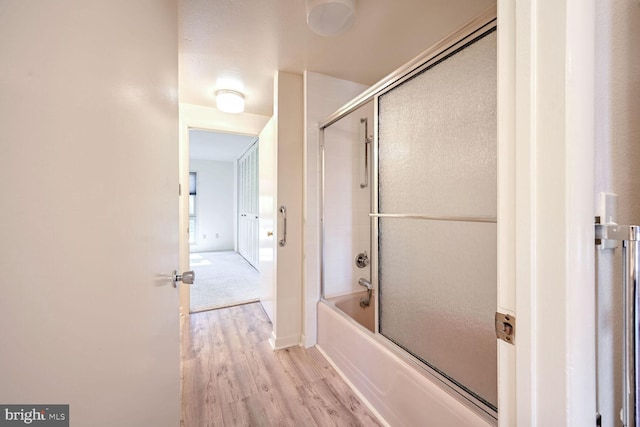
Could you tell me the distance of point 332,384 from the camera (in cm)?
163

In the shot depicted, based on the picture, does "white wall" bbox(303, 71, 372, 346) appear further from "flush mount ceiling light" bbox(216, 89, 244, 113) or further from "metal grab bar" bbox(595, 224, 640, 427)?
"metal grab bar" bbox(595, 224, 640, 427)

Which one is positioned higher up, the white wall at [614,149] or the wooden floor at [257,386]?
the white wall at [614,149]

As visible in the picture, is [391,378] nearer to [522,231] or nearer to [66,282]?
[522,231]

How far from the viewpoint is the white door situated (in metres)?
0.30

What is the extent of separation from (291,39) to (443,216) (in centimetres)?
154

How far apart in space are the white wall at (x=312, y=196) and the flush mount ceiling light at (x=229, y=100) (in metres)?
0.75

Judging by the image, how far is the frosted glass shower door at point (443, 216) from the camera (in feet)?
3.80

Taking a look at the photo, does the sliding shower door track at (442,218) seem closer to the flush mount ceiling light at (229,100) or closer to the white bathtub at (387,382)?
the white bathtub at (387,382)

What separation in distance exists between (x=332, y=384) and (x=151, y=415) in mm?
1254

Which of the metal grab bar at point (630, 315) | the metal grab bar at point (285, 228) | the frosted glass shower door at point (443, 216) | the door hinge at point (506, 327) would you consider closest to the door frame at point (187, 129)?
the metal grab bar at point (285, 228)

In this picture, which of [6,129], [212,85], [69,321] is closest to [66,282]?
[69,321]

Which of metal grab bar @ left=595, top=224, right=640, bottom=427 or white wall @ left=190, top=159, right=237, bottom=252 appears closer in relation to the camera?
metal grab bar @ left=595, top=224, right=640, bottom=427

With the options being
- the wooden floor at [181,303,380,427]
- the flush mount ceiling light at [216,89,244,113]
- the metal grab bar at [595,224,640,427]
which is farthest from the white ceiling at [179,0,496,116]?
the wooden floor at [181,303,380,427]

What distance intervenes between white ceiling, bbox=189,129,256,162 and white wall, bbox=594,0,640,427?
3.74 metres
